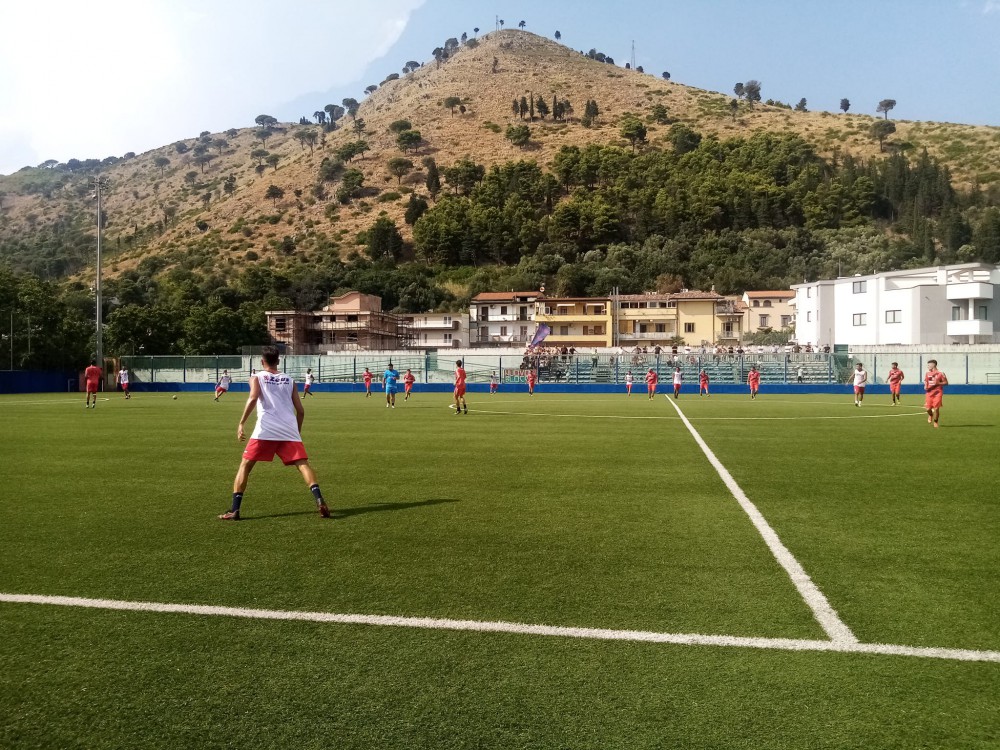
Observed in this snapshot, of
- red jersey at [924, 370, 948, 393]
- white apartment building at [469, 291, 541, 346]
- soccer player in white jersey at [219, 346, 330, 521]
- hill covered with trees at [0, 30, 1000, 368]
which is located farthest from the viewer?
hill covered with trees at [0, 30, 1000, 368]

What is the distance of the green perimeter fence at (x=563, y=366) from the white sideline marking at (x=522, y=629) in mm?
49400

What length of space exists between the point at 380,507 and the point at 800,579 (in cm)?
487

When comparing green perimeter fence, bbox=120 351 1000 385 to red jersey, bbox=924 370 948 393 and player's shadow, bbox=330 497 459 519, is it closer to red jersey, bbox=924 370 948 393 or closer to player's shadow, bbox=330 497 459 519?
red jersey, bbox=924 370 948 393

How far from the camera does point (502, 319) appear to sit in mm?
102500

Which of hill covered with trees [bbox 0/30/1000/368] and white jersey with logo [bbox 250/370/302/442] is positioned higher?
hill covered with trees [bbox 0/30/1000/368]

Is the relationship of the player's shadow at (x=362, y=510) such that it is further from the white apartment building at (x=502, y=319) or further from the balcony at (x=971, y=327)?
the white apartment building at (x=502, y=319)

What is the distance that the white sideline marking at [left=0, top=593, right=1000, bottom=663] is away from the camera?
14.8 ft

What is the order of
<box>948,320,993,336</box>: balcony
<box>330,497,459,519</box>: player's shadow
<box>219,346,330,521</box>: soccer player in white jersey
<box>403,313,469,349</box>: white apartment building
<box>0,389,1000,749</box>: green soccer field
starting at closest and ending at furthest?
<box>0,389,1000,749</box>: green soccer field < <box>219,346,330,521</box>: soccer player in white jersey < <box>330,497,459,519</box>: player's shadow < <box>948,320,993,336</box>: balcony < <box>403,313,469,349</box>: white apartment building

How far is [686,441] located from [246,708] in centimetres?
1418

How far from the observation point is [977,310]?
69.2 meters

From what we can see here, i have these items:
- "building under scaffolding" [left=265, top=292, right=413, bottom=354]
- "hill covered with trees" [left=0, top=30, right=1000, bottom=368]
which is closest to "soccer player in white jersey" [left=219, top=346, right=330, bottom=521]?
"hill covered with trees" [left=0, top=30, right=1000, bottom=368]

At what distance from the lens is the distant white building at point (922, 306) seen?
68750 millimetres

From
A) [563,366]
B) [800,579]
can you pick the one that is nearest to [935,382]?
[800,579]

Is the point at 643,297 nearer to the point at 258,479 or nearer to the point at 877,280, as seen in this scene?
the point at 877,280
